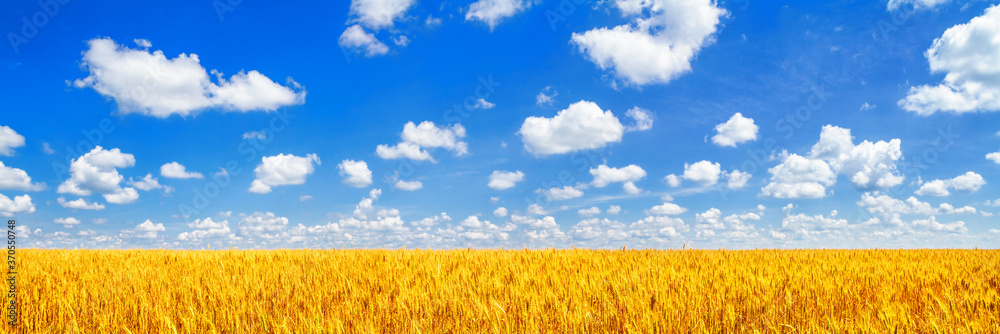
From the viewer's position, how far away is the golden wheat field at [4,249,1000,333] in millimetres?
4965

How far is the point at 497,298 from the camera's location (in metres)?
6.10

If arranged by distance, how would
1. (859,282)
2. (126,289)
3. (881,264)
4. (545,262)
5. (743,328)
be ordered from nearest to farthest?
(743,328), (126,289), (859,282), (545,262), (881,264)

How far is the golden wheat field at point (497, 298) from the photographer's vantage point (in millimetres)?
4965

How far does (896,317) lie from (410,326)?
4.77 metres

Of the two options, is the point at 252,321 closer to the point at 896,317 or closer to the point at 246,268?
the point at 246,268

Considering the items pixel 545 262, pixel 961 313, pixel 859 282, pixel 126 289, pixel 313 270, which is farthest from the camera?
pixel 545 262

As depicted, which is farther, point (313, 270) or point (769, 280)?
point (313, 270)

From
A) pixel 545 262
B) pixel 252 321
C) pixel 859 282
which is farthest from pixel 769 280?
pixel 252 321

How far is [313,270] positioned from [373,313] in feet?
10.7

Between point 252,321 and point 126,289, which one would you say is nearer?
point 252,321

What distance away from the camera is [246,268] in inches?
335

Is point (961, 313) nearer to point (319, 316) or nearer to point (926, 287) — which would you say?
point (926, 287)

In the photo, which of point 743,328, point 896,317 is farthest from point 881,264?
point 743,328

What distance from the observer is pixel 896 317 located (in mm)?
5289
